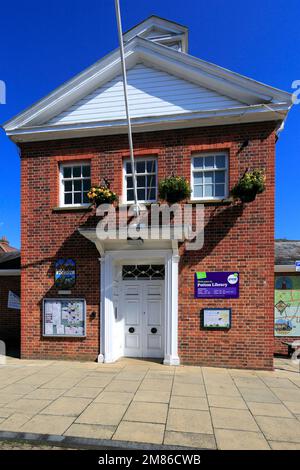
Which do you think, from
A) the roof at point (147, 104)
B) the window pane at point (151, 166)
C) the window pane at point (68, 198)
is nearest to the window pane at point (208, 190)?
the window pane at point (151, 166)

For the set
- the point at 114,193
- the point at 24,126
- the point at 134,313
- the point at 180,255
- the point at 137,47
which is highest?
the point at 137,47

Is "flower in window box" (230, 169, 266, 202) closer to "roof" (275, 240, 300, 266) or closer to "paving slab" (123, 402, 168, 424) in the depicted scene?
"roof" (275, 240, 300, 266)

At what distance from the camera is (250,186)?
6945mm

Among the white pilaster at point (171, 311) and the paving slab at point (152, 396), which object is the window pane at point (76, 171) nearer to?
the white pilaster at point (171, 311)

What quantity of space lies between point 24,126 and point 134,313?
20.4 ft

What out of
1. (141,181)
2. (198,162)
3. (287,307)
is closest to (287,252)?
(287,307)

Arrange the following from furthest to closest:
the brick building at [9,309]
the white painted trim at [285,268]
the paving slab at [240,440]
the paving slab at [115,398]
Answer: the brick building at [9,309] → the white painted trim at [285,268] → the paving slab at [115,398] → the paving slab at [240,440]

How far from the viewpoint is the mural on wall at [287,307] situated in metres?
9.04

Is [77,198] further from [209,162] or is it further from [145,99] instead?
[209,162]

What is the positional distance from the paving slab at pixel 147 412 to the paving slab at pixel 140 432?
0.48 ft
